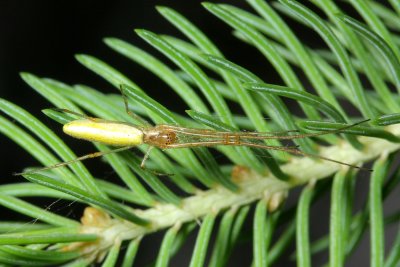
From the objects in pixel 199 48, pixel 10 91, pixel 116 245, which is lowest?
pixel 116 245

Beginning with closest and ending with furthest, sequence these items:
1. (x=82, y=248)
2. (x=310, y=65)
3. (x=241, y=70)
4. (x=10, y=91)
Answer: (x=241, y=70), (x=82, y=248), (x=310, y=65), (x=10, y=91)

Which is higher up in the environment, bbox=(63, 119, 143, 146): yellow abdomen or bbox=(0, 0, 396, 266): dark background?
bbox=(0, 0, 396, 266): dark background

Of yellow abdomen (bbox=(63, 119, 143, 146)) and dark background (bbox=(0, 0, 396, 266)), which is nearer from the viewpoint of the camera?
yellow abdomen (bbox=(63, 119, 143, 146))

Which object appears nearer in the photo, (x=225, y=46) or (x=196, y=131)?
(x=196, y=131)

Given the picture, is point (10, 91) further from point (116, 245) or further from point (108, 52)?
point (116, 245)

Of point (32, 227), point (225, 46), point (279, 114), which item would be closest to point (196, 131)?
point (279, 114)
